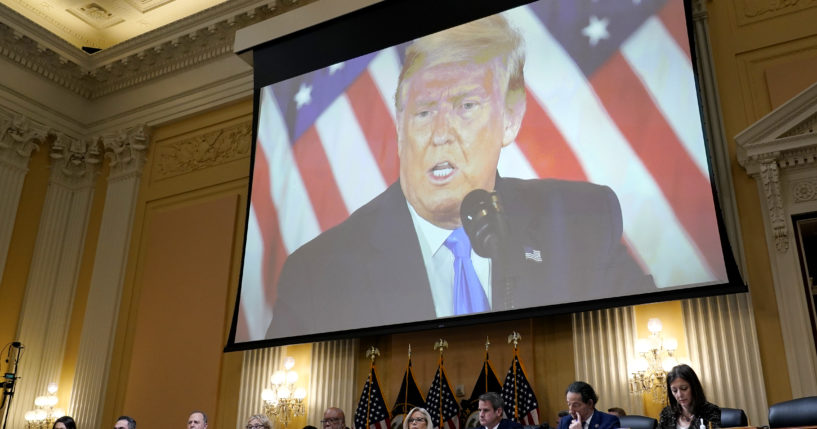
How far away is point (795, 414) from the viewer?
384 cm

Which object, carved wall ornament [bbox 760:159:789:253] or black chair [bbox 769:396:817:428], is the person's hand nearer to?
black chair [bbox 769:396:817:428]

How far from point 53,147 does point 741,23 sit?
29.7 feet

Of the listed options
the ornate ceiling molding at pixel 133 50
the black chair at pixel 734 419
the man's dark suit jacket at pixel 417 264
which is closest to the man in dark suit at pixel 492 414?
the black chair at pixel 734 419

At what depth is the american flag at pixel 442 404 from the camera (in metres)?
6.98

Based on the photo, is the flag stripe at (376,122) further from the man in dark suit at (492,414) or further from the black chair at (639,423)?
the black chair at (639,423)

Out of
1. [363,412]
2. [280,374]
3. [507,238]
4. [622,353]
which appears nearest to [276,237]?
[280,374]

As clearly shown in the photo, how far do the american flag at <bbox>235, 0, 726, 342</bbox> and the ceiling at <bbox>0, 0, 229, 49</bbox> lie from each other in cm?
300

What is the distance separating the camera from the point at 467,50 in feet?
26.2

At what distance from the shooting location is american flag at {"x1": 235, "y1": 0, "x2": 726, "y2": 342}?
641 cm

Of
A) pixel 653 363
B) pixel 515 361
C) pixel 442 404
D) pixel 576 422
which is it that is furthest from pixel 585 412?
pixel 442 404

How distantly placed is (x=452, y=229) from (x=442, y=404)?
1627mm

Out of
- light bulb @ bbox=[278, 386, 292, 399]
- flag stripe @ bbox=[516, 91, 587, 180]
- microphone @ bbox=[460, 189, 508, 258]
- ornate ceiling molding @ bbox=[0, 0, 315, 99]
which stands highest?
ornate ceiling molding @ bbox=[0, 0, 315, 99]

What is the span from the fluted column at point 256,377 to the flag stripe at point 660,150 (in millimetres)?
4288

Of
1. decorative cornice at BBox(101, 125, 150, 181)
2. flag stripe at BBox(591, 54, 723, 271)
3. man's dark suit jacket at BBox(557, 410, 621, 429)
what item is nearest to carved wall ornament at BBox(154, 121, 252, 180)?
decorative cornice at BBox(101, 125, 150, 181)
